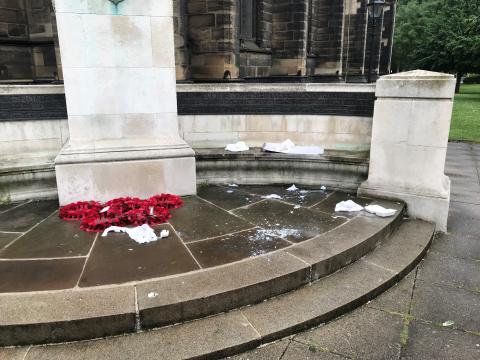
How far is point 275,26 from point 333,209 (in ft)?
41.5

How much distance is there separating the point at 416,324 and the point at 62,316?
8.86 feet

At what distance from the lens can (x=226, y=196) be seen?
5.48 m

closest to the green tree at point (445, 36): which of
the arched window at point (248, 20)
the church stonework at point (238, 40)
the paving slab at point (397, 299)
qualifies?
the church stonework at point (238, 40)

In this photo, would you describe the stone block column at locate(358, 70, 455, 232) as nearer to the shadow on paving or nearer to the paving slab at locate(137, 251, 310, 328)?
the shadow on paving

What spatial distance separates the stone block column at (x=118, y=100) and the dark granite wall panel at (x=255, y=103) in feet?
3.67

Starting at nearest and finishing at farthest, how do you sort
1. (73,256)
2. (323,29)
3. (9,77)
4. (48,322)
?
(48,322) < (73,256) < (9,77) < (323,29)

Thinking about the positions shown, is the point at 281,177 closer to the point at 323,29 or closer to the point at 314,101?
the point at 314,101

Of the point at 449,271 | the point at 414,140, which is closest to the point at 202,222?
the point at 449,271

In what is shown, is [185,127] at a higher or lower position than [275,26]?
lower

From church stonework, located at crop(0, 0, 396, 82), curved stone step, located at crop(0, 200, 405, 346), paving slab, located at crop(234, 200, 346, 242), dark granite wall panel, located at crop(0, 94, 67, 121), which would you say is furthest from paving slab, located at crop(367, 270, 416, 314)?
dark granite wall panel, located at crop(0, 94, 67, 121)

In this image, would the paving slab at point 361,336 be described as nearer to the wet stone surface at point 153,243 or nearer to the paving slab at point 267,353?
the paving slab at point 267,353

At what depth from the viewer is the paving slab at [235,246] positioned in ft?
11.7

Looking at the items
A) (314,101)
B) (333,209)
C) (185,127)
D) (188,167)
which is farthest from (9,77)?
(333,209)

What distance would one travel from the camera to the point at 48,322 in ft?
8.60
